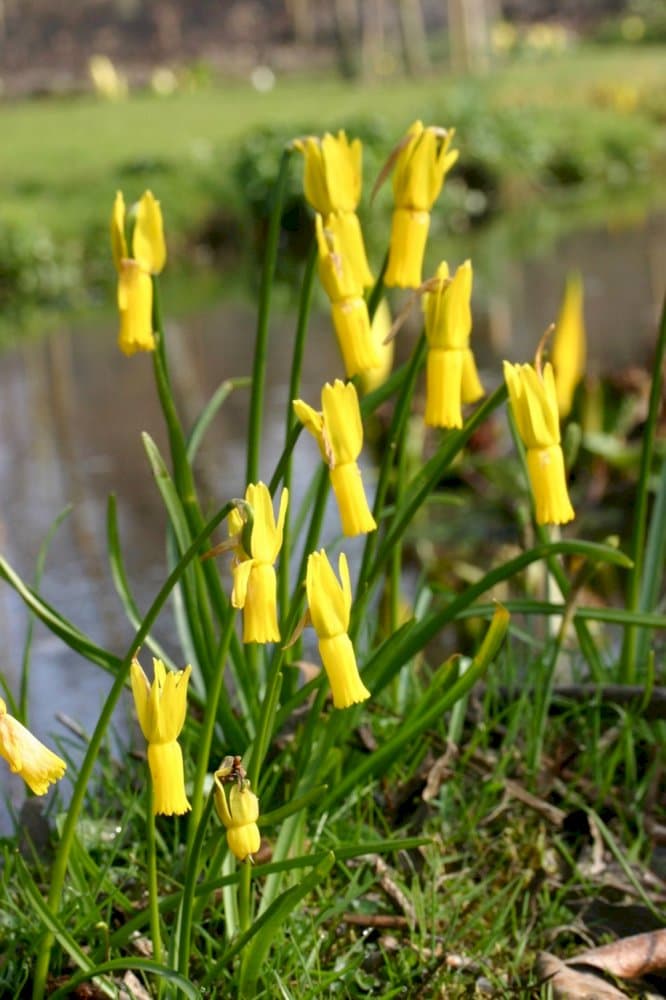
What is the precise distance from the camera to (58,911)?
5.34 feet

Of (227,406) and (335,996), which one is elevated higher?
(335,996)

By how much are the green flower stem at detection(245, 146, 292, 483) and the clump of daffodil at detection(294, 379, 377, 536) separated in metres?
0.43

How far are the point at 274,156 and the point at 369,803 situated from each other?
35.9 ft

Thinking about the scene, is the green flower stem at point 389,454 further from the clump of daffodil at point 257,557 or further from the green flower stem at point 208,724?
the clump of daffodil at point 257,557

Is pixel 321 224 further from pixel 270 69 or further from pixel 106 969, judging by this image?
pixel 270 69

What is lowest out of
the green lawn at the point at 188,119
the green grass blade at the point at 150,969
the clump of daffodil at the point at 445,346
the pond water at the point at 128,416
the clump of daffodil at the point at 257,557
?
the pond water at the point at 128,416

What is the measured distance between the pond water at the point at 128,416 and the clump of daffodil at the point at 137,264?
64cm

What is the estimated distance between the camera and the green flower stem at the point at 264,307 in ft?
5.81

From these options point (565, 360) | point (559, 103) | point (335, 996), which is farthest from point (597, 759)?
point (559, 103)

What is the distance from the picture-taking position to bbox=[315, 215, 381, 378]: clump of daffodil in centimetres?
150

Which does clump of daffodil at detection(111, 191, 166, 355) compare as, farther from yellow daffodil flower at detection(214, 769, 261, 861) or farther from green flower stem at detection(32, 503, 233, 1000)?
yellow daffodil flower at detection(214, 769, 261, 861)

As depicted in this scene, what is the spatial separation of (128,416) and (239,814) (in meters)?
5.61

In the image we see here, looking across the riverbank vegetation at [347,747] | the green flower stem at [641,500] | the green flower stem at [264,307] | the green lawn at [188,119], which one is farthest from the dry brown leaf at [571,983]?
the green lawn at [188,119]

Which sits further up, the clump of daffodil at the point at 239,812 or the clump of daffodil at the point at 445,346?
the clump of daffodil at the point at 445,346
